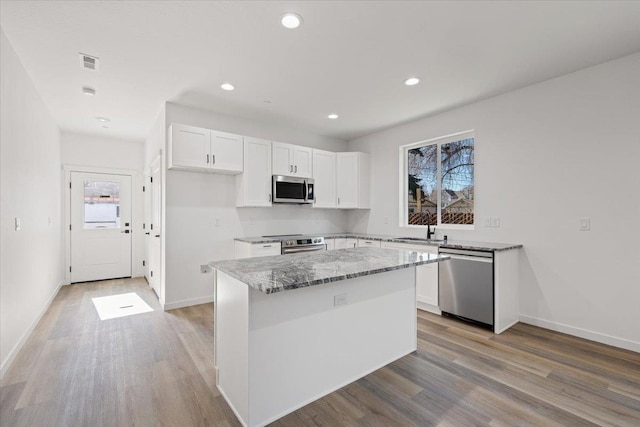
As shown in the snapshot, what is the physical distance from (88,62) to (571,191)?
16.4 ft

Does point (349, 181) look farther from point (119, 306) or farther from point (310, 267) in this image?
point (119, 306)

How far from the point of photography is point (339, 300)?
83.0 inches

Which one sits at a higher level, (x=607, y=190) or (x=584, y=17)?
(x=584, y=17)

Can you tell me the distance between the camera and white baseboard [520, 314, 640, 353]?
274cm

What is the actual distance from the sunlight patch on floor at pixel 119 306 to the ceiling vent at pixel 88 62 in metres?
2.82

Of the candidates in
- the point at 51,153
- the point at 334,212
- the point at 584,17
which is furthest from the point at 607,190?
the point at 51,153

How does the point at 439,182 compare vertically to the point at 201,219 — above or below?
above

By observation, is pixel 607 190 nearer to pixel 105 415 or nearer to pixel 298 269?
pixel 298 269

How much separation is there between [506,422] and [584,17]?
2891 millimetres

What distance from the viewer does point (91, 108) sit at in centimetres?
412

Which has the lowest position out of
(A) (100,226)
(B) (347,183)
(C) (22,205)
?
(A) (100,226)

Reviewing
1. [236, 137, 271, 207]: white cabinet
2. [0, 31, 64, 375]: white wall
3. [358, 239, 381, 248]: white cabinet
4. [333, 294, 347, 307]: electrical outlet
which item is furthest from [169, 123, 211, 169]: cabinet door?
[333, 294, 347, 307]: electrical outlet

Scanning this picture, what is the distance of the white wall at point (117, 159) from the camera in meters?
5.44

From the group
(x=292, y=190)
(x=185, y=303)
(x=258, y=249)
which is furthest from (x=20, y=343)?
(x=292, y=190)
